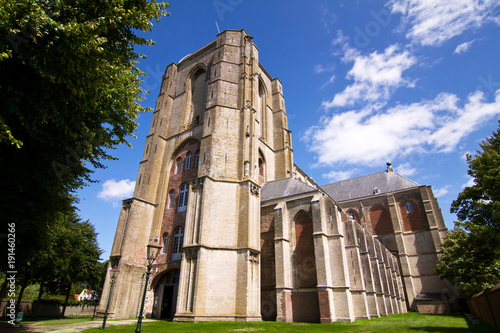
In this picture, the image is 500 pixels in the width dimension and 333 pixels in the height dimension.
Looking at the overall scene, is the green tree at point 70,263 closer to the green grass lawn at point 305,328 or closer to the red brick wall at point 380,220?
the green grass lawn at point 305,328

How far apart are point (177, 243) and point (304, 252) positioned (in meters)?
9.94

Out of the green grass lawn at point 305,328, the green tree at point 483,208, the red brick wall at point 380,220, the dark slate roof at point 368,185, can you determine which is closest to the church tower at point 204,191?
the green grass lawn at point 305,328

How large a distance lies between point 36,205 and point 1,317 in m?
27.1

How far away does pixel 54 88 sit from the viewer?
7.59 meters

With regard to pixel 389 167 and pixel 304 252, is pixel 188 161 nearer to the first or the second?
pixel 304 252

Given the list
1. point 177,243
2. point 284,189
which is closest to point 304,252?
point 284,189

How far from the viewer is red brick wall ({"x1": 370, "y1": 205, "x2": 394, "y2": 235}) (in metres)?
36.6

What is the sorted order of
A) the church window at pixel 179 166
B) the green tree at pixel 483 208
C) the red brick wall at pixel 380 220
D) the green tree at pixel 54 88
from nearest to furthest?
the green tree at pixel 54 88 < the green tree at pixel 483 208 < the church window at pixel 179 166 < the red brick wall at pixel 380 220

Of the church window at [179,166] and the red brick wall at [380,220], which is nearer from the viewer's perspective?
the church window at [179,166]

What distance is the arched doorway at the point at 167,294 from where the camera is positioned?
20.5 m

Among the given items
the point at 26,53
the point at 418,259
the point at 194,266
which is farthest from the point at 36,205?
the point at 418,259

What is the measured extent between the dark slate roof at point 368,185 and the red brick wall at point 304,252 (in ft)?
80.3

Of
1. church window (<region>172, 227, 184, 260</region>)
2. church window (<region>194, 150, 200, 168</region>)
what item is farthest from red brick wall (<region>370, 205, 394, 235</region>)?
church window (<region>172, 227, 184, 260</region>)

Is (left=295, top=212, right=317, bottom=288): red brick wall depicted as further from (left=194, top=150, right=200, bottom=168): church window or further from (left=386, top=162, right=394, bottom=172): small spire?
(left=386, top=162, right=394, bottom=172): small spire
